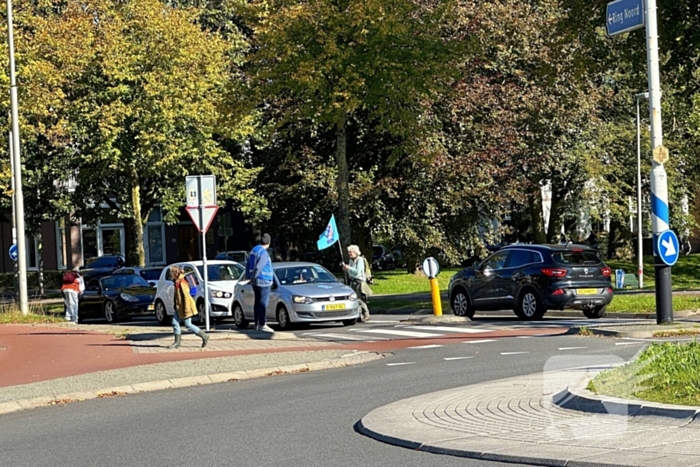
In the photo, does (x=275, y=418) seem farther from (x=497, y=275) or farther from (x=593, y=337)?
(x=497, y=275)

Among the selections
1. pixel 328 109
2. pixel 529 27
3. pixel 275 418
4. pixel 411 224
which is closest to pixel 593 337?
pixel 275 418

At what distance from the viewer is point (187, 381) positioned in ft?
49.2

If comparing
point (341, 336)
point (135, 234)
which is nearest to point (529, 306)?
point (341, 336)

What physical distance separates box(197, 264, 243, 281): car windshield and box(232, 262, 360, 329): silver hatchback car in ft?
9.35

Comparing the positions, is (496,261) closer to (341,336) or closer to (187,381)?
(341,336)

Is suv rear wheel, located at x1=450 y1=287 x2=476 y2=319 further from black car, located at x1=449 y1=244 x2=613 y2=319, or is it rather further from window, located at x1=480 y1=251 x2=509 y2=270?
window, located at x1=480 y1=251 x2=509 y2=270

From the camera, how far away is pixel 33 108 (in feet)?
114

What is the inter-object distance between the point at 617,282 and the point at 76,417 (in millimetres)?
28907

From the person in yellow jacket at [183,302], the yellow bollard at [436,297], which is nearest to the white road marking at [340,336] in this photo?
the person in yellow jacket at [183,302]

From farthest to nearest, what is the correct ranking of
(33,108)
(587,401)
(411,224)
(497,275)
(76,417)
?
(411,224), (33,108), (497,275), (76,417), (587,401)

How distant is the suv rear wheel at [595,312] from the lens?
24297mm

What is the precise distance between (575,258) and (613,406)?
14818mm

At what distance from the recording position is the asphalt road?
29.9ft

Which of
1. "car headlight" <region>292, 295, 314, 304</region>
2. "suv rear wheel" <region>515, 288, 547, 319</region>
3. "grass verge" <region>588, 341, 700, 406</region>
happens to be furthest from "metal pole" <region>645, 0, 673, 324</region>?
"car headlight" <region>292, 295, 314, 304</region>
